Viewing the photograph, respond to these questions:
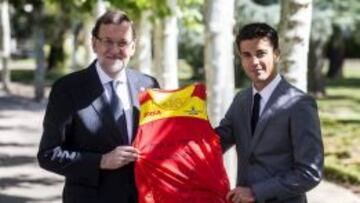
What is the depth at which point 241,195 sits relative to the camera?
11.7 feet

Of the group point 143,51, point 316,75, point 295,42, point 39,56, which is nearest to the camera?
point 295,42

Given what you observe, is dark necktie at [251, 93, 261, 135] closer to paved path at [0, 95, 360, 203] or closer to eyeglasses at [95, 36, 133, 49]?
eyeglasses at [95, 36, 133, 49]

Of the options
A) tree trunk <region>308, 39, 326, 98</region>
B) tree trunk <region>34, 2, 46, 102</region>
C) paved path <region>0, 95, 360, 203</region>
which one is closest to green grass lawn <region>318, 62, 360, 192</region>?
paved path <region>0, 95, 360, 203</region>

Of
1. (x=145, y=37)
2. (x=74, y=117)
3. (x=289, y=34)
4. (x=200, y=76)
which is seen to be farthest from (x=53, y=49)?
(x=74, y=117)

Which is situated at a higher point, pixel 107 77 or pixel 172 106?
pixel 107 77

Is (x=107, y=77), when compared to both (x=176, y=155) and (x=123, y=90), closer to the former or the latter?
(x=123, y=90)

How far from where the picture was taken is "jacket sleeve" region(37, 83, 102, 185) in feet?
12.2

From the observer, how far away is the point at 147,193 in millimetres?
3662

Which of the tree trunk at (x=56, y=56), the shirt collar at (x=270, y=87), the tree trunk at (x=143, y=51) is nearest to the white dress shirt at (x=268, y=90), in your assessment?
the shirt collar at (x=270, y=87)

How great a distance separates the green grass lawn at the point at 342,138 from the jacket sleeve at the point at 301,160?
7.92 m

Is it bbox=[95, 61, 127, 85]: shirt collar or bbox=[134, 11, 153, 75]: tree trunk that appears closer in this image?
bbox=[95, 61, 127, 85]: shirt collar

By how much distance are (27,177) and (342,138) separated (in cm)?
731

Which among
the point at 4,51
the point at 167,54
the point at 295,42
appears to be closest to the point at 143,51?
the point at 167,54

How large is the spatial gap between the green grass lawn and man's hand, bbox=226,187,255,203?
7.92 m
